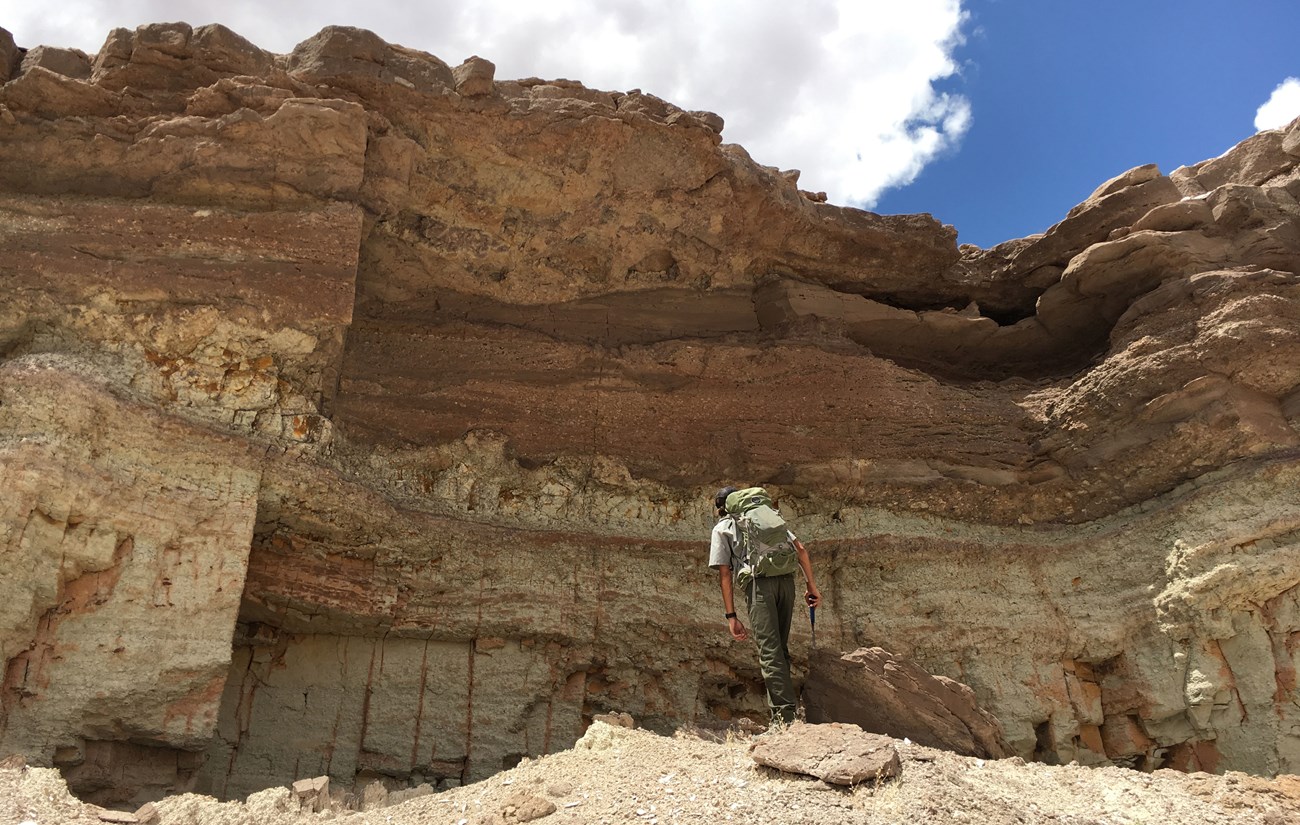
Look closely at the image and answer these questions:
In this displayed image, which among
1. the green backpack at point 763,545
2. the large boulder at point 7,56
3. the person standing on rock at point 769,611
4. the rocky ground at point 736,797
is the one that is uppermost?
the large boulder at point 7,56

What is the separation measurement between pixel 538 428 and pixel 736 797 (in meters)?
5.82

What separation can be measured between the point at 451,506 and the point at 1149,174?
29.2ft

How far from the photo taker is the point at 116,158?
375 inches

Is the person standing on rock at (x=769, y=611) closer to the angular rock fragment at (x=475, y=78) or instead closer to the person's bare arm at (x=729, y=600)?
the person's bare arm at (x=729, y=600)

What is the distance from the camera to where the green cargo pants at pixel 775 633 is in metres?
7.19

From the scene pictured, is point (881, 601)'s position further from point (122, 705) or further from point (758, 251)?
point (122, 705)

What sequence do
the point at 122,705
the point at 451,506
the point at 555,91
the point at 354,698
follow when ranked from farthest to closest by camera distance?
the point at 555,91 → the point at 451,506 → the point at 354,698 → the point at 122,705

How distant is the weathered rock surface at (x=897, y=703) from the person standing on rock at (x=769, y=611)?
3.66ft

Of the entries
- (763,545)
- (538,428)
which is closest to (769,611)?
(763,545)

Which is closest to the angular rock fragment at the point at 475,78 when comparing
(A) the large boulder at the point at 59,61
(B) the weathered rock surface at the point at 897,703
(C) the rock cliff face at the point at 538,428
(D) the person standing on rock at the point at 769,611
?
(C) the rock cliff face at the point at 538,428

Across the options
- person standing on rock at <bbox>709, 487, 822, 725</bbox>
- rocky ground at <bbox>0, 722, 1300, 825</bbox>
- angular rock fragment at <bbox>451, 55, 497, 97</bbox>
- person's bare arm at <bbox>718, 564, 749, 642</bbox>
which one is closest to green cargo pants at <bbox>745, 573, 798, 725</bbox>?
person standing on rock at <bbox>709, 487, 822, 725</bbox>

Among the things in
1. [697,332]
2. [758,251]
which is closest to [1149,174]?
[758,251]

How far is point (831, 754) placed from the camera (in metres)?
6.02

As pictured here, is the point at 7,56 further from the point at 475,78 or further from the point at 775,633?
the point at 775,633
